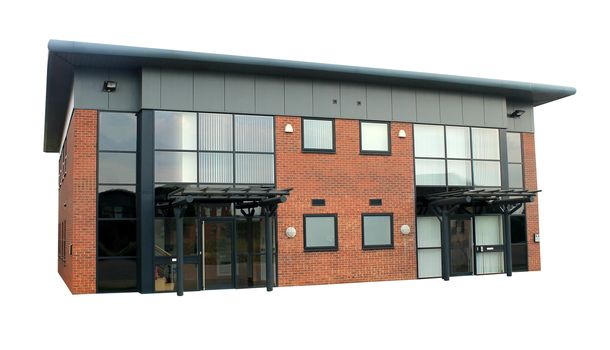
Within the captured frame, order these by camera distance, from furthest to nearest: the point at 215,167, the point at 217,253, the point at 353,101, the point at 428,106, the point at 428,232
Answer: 1. the point at 428,106
2. the point at 428,232
3. the point at 353,101
4. the point at 215,167
5. the point at 217,253

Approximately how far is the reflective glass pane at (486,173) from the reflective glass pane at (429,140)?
1.35 meters

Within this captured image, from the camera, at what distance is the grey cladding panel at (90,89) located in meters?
16.7

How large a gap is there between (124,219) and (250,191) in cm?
347

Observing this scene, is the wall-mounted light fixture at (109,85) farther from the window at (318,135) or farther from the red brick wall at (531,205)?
the red brick wall at (531,205)

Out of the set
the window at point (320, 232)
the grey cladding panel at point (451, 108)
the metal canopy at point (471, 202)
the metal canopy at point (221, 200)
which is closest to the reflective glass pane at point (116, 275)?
the metal canopy at point (221, 200)

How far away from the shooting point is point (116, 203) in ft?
55.5

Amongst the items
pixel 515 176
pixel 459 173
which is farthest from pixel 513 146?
pixel 459 173

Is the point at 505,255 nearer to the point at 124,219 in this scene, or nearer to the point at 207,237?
the point at 207,237

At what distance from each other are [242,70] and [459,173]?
7.45m

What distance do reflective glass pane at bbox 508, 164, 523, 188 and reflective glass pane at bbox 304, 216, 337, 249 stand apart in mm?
6971

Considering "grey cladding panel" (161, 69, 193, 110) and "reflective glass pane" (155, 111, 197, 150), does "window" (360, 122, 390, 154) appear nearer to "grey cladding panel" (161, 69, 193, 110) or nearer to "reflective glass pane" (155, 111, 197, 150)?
"reflective glass pane" (155, 111, 197, 150)

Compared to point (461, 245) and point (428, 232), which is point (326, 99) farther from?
point (461, 245)

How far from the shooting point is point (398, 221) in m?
19.4

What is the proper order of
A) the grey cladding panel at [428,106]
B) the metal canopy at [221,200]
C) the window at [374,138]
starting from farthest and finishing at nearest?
1. the grey cladding panel at [428,106]
2. the window at [374,138]
3. the metal canopy at [221,200]
